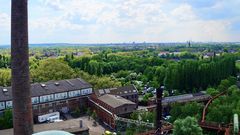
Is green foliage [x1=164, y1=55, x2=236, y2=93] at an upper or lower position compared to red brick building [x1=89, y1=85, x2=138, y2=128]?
upper

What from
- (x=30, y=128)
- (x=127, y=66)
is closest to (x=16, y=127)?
(x=30, y=128)

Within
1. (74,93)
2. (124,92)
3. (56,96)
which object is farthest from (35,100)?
(124,92)

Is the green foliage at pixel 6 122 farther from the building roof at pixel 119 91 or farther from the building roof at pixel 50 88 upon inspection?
the building roof at pixel 119 91

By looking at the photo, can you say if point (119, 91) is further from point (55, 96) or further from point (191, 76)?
point (191, 76)

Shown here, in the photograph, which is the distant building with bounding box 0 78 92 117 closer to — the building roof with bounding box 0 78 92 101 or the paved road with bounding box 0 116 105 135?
the building roof with bounding box 0 78 92 101

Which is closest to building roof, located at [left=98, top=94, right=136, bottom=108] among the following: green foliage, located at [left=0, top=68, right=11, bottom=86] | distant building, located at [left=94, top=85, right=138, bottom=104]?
distant building, located at [left=94, top=85, right=138, bottom=104]

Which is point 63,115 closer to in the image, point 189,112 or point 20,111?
point 189,112
